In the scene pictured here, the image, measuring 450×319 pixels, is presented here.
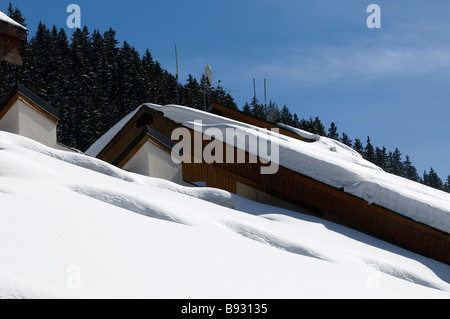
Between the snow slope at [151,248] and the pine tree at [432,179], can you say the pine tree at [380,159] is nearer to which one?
the pine tree at [432,179]

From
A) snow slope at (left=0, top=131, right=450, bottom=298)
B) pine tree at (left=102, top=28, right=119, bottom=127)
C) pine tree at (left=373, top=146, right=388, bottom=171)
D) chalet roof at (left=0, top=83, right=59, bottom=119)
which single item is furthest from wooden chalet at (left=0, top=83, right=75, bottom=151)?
pine tree at (left=373, top=146, right=388, bottom=171)

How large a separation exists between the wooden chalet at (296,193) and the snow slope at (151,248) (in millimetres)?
477

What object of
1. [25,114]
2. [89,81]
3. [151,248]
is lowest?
[151,248]

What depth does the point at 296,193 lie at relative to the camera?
7648 mm

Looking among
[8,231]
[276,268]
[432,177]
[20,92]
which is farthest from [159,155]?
[432,177]

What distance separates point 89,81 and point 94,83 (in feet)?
2.96

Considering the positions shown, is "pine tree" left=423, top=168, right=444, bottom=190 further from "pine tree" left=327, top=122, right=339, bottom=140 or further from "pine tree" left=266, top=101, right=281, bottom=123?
Answer: "pine tree" left=266, top=101, right=281, bottom=123

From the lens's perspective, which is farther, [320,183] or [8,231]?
[320,183]

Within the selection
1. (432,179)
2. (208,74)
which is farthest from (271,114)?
Answer: (432,179)

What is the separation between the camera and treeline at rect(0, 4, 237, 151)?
162 ft

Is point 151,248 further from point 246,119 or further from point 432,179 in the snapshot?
point 432,179
